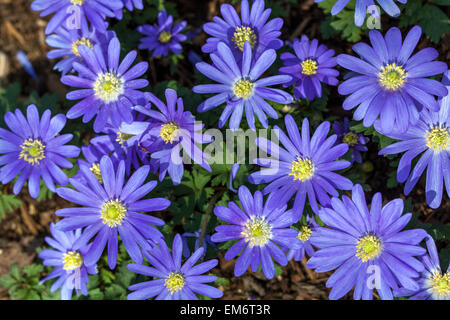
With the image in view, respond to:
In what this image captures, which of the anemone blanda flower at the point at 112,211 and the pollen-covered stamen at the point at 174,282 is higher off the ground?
the anemone blanda flower at the point at 112,211

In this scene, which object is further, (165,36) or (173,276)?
(165,36)

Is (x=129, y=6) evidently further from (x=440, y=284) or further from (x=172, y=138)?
(x=440, y=284)

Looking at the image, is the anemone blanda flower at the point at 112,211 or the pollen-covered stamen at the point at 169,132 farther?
the pollen-covered stamen at the point at 169,132

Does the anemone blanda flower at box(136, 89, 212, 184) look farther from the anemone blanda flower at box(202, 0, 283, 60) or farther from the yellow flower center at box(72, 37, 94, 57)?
the yellow flower center at box(72, 37, 94, 57)

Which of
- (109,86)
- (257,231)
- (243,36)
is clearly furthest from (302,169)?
(109,86)

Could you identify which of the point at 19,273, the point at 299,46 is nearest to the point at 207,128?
the point at 299,46

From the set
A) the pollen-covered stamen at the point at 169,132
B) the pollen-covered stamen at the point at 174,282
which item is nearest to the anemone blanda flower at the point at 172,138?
the pollen-covered stamen at the point at 169,132

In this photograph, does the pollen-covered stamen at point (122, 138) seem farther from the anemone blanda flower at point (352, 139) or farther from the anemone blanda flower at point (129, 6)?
the anemone blanda flower at point (352, 139)
